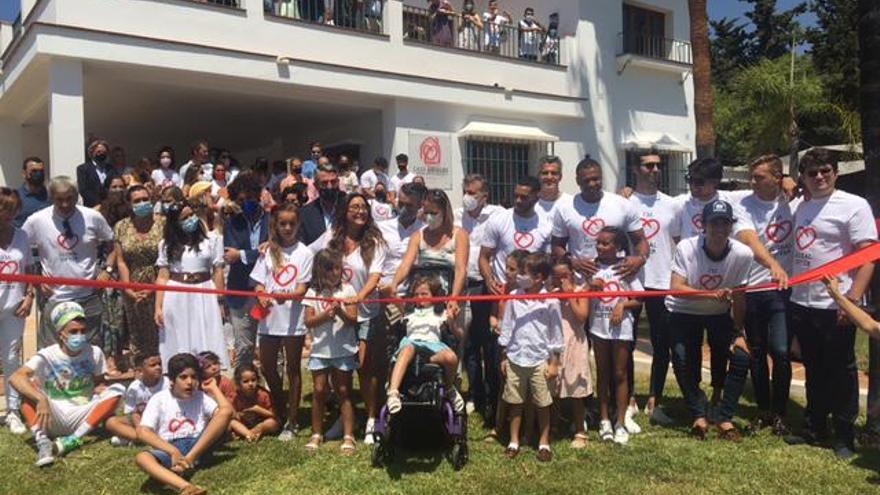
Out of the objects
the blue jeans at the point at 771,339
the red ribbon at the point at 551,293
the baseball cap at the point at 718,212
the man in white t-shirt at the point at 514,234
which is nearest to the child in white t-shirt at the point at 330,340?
the red ribbon at the point at 551,293

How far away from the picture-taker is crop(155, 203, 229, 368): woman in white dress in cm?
551

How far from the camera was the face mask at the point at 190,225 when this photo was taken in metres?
5.54

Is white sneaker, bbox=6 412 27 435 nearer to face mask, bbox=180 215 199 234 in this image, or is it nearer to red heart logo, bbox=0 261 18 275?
red heart logo, bbox=0 261 18 275

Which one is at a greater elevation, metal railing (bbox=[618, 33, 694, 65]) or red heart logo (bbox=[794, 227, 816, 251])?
metal railing (bbox=[618, 33, 694, 65])

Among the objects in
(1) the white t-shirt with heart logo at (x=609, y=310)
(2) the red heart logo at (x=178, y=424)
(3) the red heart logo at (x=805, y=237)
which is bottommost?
(2) the red heart logo at (x=178, y=424)

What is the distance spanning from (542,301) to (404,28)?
10.5 metres

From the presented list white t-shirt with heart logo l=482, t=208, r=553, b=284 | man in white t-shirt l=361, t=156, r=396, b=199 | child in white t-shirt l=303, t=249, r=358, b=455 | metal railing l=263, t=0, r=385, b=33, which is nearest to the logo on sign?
man in white t-shirt l=361, t=156, r=396, b=199

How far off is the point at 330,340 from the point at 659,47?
14.8m

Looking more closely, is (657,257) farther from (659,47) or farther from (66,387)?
(659,47)

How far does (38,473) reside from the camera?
190 inches

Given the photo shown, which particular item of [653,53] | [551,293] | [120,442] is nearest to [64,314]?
[120,442]

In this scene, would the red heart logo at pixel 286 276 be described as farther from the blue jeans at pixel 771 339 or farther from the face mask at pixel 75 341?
the blue jeans at pixel 771 339

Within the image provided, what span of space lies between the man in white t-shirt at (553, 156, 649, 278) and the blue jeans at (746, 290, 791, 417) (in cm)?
94

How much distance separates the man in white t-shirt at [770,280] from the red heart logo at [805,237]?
28 centimetres
